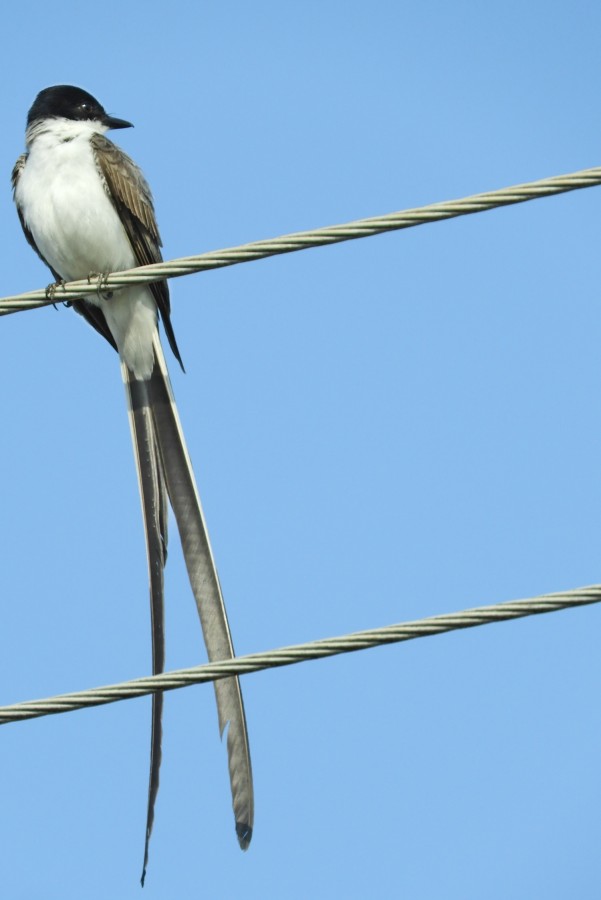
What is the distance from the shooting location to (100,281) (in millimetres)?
3912

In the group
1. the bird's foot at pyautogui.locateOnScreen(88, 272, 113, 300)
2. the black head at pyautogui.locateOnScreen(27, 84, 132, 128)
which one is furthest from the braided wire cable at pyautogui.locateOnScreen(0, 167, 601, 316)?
the black head at pyautogui.locateOnScreen(27, 84, 132, 128)

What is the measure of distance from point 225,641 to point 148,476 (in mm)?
963

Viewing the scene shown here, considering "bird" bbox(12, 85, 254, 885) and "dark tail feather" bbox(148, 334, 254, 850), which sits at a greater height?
"bird" bbox(12, 85, 254, 885)

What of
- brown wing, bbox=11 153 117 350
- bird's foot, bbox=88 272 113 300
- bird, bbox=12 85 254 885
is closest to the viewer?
bird's foot, bbox=88 272 113 300

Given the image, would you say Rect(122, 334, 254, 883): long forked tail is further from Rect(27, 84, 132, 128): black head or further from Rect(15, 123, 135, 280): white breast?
Rect(27, 84, 132, 128): black head

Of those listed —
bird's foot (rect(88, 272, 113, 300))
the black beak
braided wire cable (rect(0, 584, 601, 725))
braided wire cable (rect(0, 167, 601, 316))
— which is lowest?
braided wire cable (rect(0, 584, 601, 725))

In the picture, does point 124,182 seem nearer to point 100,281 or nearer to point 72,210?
point 72,210

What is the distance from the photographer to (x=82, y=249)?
17.2 feet

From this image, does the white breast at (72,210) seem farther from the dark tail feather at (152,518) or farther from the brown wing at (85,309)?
the dark tail feather at (152,518)

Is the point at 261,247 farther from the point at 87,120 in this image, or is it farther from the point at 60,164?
the point at 87,120

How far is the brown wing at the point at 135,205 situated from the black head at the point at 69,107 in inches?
12.5

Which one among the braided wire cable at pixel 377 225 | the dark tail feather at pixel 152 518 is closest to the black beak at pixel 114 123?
the dark tail feather at pixel 152 518

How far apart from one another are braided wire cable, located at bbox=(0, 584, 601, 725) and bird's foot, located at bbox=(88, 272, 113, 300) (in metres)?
1.35

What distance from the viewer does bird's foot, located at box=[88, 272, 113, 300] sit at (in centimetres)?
387
